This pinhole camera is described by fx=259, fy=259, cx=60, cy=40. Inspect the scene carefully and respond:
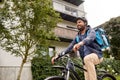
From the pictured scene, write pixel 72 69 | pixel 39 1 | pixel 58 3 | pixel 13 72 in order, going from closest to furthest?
pixel 72 69, pixel 39 1, pixel 13 72, pixel 58 3

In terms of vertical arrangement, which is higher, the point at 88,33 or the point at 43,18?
the point at 43,18

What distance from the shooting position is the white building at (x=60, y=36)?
16.0 meters

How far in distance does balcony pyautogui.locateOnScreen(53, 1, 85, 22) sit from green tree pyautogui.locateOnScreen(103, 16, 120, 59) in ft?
11.8

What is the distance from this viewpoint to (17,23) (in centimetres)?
1416

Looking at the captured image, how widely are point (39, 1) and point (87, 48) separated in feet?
26.9

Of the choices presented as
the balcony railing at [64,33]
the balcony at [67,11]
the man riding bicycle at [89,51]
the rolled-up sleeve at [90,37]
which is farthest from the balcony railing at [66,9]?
the rolled-up sleeve at [90,37]

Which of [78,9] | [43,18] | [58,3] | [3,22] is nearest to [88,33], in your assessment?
[43,18]

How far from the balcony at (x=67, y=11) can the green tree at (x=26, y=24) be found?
12256 mm

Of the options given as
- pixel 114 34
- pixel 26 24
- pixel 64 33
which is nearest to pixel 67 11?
pixel 114 34

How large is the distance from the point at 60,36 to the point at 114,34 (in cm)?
773

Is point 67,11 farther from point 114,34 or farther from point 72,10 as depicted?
point 114,34

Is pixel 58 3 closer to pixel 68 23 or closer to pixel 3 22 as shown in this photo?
pixel 68 23

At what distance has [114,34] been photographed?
2722cm

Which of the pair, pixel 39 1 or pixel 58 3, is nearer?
pixel 39 1
